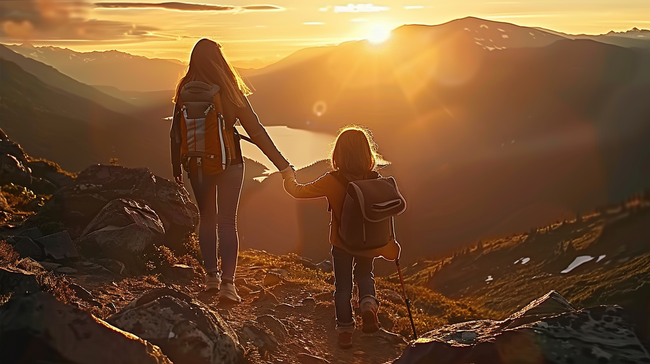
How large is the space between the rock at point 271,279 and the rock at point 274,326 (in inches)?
111

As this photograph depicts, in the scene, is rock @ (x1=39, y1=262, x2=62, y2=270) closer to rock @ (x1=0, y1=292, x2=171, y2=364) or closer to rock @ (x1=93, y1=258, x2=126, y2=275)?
rock @ (x1=93, y1=258, x2=126, y2=275)

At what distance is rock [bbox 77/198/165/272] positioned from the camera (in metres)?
9.00

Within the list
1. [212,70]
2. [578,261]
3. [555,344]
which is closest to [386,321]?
[212,70]

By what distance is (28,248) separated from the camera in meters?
8.46

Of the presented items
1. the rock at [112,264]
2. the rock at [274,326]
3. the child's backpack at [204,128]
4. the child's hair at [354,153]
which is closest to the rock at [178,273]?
the rock at [112,264]

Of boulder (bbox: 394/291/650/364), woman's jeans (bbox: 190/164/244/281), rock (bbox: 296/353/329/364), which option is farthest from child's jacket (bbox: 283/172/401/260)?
boulder (bbox: 394/291/650/364)

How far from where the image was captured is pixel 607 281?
39.2 meters

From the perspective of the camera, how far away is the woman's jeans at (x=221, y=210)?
6.36 metres

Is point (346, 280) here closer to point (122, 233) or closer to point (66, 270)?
point (66, 270)

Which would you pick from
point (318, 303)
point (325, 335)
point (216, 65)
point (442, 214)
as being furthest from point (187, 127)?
point (442, 214)

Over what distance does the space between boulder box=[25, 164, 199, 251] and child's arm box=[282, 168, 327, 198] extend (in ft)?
16.3

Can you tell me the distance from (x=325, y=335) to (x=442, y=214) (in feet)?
513

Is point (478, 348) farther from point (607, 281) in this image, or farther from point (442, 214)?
point (442, 214)

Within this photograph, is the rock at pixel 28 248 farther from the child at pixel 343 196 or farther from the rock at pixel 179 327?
the child at pixel 343 196
